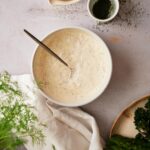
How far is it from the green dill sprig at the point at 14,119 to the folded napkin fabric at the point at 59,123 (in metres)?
0.02

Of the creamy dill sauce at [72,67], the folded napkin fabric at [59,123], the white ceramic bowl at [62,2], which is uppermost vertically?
the white ceramic bowl at [62,2]

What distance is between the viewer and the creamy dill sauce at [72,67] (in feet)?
4.82

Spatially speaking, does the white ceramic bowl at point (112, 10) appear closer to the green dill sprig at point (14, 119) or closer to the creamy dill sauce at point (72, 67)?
the creamy dill sauce at point (72, 67)

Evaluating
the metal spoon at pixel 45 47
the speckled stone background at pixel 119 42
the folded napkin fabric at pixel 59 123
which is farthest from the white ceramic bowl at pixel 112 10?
the folded napkin fabric at pixel 59 123

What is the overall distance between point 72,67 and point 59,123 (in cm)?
16

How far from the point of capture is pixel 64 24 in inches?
59.7

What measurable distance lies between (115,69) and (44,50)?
21cm

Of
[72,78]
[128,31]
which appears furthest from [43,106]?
[128,31]

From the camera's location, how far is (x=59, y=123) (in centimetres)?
148

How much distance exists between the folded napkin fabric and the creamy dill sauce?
0.03 meters

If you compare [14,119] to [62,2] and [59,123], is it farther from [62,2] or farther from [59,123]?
[62,2]

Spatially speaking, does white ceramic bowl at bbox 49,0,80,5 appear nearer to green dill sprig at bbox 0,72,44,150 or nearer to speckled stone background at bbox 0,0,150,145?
speckled stone background at bbox 0,0,150,145

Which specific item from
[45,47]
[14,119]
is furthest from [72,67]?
[14,119]

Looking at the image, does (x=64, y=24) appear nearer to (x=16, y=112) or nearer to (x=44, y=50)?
(x=44, y=50)
